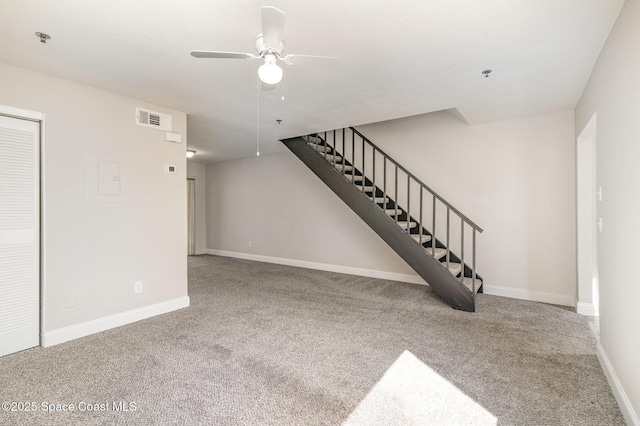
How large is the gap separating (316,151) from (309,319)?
101 inches

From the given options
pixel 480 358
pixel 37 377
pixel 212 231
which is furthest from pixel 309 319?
pixel 212 231

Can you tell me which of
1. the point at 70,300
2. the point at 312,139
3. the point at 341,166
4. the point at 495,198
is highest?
the point at 312,139

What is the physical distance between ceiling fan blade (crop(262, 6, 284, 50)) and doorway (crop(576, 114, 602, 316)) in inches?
139


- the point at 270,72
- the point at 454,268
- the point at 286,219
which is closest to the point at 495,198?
the point at 454,268

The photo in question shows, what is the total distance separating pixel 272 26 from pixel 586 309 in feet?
13.9

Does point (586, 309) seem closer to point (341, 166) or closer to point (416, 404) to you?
point (416, 404)

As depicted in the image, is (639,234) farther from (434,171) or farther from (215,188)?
(215,188)

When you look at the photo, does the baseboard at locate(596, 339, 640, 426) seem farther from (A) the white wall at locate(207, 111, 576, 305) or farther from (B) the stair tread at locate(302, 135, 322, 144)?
(B) the stair tread at locate(302, 135, 322, 144)

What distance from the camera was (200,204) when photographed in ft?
26.2

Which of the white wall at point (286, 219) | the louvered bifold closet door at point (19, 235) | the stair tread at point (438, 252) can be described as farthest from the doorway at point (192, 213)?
the stair tread at point (438, 252)

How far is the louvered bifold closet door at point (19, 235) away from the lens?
255 centimetres

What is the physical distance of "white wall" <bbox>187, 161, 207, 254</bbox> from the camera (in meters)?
7.88

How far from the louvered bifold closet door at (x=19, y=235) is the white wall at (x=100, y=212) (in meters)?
0.08

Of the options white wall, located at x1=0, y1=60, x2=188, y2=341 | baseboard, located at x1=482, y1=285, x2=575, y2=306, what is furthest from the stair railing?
white wall, located at x1=0, y1=60, x2=188, y2=341
